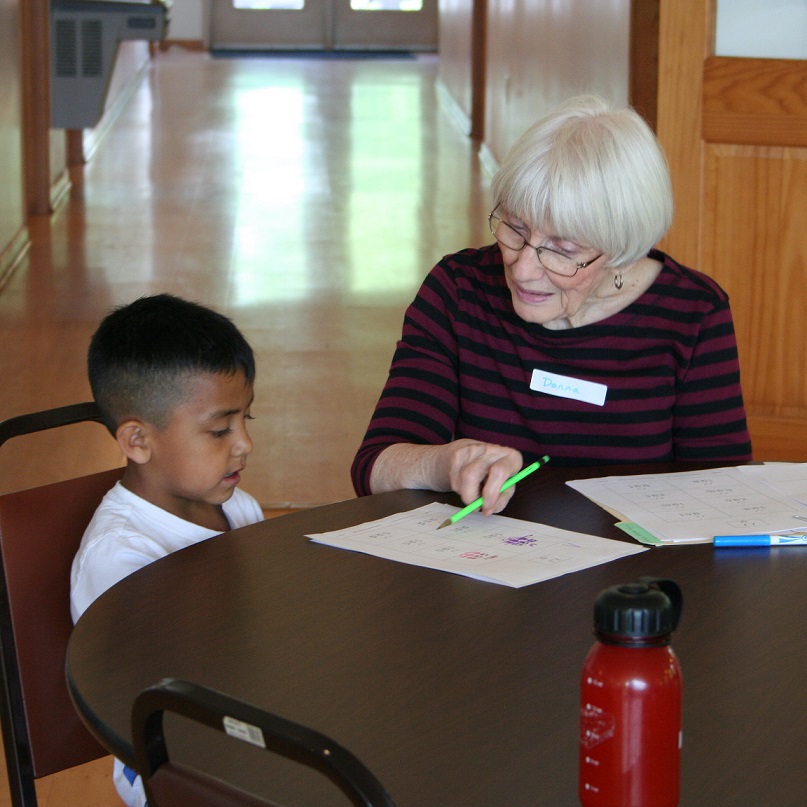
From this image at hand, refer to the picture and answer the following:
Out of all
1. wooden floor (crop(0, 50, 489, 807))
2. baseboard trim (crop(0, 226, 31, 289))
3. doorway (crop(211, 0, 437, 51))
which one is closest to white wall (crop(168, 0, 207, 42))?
doorway (crop(211, 0, 437, 51))

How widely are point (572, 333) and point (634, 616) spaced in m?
1.14

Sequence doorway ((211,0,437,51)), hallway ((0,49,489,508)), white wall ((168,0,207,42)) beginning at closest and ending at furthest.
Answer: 1. hallway ((0,49,489,508))
2. white wall ((168,0,207,42))
3. doorway ((211,0,437,51))

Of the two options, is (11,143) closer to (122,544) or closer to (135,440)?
(135,440)

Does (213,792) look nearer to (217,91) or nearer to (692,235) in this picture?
(692,235)

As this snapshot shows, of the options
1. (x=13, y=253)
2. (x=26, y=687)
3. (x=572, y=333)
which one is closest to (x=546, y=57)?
(x=13, y=253)

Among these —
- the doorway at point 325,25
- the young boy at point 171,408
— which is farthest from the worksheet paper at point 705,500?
the doorway at point 325,25

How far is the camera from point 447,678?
104 centimetres

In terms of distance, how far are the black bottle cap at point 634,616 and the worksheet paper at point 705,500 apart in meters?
0.72

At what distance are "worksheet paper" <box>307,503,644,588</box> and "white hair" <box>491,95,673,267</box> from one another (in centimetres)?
44

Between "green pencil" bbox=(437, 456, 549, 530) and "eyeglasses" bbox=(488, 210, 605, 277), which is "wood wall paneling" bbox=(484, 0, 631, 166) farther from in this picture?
"green pencil" bbox=(437, 456, 549, 530)

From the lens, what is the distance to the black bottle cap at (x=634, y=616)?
25.6 inches

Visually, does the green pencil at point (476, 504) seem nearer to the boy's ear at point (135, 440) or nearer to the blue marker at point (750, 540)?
the blue marker at point (750, 540)

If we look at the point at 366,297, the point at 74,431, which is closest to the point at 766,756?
the point at 74,431

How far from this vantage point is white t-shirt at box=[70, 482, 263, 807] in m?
1.41
